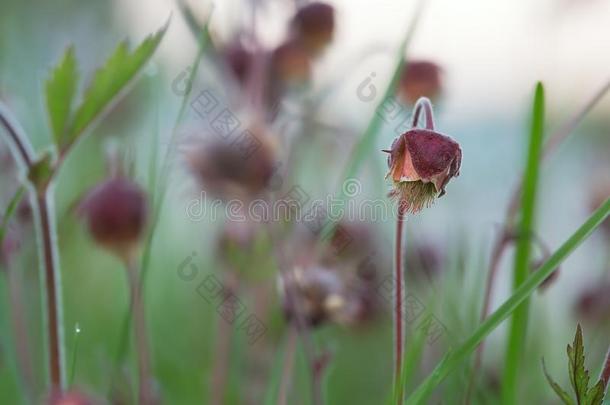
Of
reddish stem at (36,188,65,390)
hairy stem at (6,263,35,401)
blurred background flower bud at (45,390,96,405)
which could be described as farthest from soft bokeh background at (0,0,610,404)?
blurred background flower bud at (45,390,96,405)

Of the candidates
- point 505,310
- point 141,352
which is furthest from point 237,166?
point 505,310

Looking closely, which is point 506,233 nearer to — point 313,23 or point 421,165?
point 421,165

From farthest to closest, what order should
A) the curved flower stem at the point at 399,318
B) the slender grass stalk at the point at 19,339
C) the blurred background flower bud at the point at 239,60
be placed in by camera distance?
the blurred background flower bud at the point at 239,60 → the slender grass stalk at the point at 19,339 → the curved flower stem at the point at 399,318

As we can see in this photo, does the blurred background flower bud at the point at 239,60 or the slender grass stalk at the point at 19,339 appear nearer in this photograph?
the slender grass stalk at the point at 19,339

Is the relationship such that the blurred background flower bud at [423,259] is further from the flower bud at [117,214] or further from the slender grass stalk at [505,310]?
the slender grass stalk at [505,310]

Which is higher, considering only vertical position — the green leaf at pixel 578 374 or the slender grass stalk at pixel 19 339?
the slender grass stalk at pixel 19 339

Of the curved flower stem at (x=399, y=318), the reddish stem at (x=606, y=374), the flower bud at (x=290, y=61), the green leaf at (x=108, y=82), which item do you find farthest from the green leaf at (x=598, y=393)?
the flower bud at (x=290, y=61)

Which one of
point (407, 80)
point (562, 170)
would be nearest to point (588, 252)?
point (562, 170)

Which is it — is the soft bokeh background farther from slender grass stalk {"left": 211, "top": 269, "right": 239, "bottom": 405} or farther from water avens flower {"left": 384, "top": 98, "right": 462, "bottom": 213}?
water avens flower {"left": 384, "top": 98, "right": 462, "bottom": 213}
